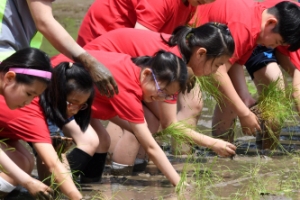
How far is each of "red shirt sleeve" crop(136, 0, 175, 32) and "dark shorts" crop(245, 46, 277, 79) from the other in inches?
42.0

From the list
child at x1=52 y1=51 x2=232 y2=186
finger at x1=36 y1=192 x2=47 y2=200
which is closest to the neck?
child at x1=52 y1=51 x2=232 y2=186

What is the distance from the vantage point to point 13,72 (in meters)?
4.07

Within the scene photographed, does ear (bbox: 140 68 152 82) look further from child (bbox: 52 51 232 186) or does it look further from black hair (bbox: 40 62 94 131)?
black hair (bbox: 40 62 94 131)

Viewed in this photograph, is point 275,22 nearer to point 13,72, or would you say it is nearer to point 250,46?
point 250,46

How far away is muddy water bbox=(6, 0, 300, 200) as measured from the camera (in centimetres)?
456

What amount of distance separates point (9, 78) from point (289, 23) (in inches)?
92.0

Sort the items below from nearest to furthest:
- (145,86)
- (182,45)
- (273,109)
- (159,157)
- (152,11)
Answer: (159,157) → (145,86) → (182,45) → (152,11) → (273,109)

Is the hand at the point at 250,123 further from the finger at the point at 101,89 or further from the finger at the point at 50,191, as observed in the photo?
the finger at the point at 50,191

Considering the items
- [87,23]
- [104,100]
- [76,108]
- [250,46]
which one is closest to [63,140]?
[76,108]

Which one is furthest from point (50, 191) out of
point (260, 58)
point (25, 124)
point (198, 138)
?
point (260, 58)

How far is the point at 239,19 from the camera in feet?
18.5

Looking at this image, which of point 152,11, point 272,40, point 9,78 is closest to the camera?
point 9,78

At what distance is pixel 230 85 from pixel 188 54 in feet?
1.96

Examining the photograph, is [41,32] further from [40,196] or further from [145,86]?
[40,196]
